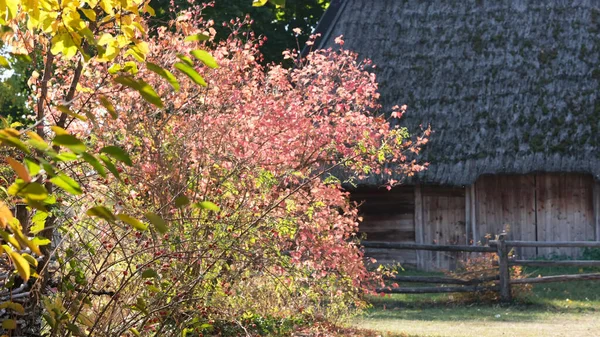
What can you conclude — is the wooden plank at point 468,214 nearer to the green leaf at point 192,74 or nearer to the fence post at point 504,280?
the fence post at point 504,280

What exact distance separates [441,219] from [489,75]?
3.11m

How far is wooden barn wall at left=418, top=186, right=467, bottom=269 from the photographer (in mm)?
17047

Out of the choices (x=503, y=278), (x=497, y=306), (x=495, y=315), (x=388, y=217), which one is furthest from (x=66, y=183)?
(x=388, y=217)

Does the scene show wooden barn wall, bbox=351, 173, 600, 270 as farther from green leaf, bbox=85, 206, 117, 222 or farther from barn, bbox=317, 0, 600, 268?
Answer: green leaf, bbox=85, 206, 117, 222

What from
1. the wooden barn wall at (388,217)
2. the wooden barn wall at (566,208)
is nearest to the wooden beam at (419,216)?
the wooden barn wall at (388,217)

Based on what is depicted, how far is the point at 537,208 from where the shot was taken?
16.8m

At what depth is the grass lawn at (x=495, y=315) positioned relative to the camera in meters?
9.95

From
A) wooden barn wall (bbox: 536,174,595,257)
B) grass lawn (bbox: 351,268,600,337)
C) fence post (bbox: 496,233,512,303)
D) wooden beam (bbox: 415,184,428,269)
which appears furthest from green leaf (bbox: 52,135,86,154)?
wooden beam (bbox: 415,184,428,269)

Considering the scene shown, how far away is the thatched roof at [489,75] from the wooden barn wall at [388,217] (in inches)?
56.6

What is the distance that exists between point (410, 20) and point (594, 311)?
9034 mm

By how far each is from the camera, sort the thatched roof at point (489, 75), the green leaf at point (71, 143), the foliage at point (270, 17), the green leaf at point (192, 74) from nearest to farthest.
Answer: the green leaf at point (71, 143)
the green leaf at point (192, 74)
the thatched roof at point (489, 75)
the foliage at point (270, 17)

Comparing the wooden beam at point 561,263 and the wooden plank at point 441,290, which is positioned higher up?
the wooden beam at point 561,263

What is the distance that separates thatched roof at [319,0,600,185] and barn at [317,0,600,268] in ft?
0.07

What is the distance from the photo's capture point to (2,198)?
174 inches
